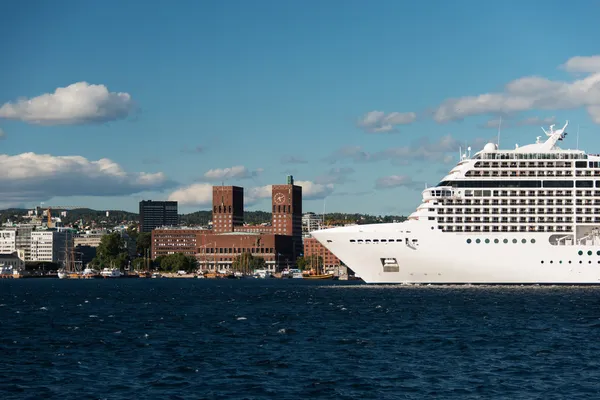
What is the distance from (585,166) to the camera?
10425 centimetres

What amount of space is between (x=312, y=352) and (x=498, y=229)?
57273 millimetres

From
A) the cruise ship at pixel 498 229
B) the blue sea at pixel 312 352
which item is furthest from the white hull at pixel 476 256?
the blue sea at pixel 312 352

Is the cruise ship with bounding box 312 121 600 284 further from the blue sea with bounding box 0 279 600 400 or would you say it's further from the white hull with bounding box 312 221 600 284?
the blue sea with bounding box 0 279 600 400

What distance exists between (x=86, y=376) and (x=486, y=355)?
63.1 feet

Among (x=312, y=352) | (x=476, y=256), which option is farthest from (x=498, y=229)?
(x=312, y=352)

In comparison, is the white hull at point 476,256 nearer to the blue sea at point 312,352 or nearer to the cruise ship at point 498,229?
the cruise ship at point 498,229

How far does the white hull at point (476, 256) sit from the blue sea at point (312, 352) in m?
18.6

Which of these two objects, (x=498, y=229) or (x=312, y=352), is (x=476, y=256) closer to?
(x=498, y=229)

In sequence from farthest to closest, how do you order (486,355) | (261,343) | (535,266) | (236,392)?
(535,266) → (261,343) → (486,355) → (236,392)

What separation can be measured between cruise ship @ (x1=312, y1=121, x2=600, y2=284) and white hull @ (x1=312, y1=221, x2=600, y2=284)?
10cm

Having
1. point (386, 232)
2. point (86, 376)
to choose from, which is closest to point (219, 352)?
point (86, 376)

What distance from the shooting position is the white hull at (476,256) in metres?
100

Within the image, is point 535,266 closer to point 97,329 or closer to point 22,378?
point 97,329

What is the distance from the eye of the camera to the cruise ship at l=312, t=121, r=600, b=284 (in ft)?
329
